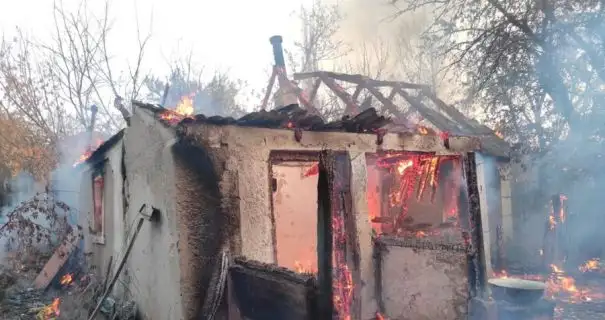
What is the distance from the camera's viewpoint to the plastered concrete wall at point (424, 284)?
25.5ft

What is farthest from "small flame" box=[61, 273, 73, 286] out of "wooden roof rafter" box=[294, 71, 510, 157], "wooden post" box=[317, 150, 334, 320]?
"wooden post" box=[317, 150, 334, 320]

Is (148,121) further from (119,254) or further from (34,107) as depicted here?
(34,107)

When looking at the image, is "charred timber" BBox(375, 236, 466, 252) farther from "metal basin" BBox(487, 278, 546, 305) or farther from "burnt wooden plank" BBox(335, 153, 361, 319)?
"metal basin" BBox(487, 278, 546, 305)

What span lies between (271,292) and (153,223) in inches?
116

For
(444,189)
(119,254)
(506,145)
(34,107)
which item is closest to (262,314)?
(119,254)

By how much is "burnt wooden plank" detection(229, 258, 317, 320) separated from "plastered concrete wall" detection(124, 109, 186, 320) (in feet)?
3.19

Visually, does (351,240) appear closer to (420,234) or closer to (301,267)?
(420,234)

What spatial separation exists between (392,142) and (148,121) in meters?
4.80

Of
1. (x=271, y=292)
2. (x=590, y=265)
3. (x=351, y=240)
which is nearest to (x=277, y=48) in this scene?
(x=351, y=240)

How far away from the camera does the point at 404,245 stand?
8422mm

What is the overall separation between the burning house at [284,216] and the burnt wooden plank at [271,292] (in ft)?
0.07

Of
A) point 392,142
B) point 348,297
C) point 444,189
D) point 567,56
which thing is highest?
point 567,56

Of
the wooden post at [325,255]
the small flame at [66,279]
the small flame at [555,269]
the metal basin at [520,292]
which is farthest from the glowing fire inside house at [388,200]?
the small flame at [66,279]

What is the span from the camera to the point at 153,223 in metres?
7.34
